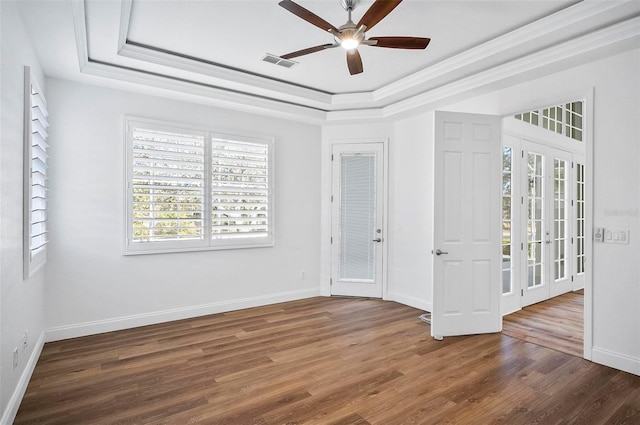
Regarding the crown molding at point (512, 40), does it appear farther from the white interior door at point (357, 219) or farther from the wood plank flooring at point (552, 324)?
the wood plank flooring at point (552, 324)

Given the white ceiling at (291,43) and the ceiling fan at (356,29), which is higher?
the white ceiling at (291,43)

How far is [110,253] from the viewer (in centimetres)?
388

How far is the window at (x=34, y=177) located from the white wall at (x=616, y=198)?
15.3 ft

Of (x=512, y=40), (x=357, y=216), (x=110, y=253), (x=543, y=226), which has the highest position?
(x=512, y=40)

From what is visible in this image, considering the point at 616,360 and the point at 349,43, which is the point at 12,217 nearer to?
the point at 349,43

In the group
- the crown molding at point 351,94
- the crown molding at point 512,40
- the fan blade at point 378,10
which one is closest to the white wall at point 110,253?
the crown molding at point 351,94

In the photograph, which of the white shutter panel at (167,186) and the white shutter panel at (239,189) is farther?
the white shutter panel at (239,189)

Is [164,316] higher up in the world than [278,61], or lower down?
lower down

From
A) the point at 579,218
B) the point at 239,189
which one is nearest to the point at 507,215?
the point at 579,218

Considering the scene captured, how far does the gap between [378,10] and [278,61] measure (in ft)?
5.87

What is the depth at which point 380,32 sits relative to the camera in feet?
10.4

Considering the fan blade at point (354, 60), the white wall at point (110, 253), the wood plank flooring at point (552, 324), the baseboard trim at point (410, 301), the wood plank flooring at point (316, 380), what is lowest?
the wood plank flooring at point (316, 380)

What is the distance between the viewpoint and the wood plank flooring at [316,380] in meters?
2.36

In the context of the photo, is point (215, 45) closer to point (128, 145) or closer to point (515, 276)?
point (128, 145)
